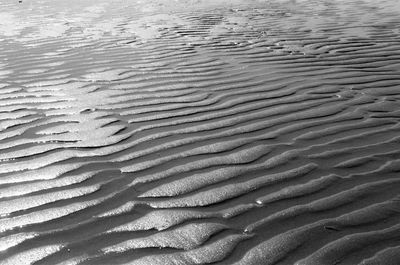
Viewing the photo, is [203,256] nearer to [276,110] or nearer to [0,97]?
[276,110]

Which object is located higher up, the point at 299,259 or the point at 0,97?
the point at 0,97

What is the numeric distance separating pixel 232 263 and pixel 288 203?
654mm

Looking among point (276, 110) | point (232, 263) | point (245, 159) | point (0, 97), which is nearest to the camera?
point (232, 263)

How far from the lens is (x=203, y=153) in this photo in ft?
11.1

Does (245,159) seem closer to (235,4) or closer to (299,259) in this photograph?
(299,259)

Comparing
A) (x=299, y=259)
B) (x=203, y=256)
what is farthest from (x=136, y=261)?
(x=299, y=259)

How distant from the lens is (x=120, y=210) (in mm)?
2656

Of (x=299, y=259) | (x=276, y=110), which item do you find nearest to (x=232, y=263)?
(x=299, y=259)

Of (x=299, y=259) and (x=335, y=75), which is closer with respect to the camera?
(x=299, y=259)

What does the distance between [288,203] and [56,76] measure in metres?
3.71

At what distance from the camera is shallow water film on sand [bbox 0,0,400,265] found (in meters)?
2.35

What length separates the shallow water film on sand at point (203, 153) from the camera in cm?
235

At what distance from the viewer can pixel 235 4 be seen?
43.5ft

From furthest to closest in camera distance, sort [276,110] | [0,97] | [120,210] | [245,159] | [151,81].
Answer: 1. [151,81]
2. [0,97]
3. [276,110]
4. [245,159]
5. [120,210]
